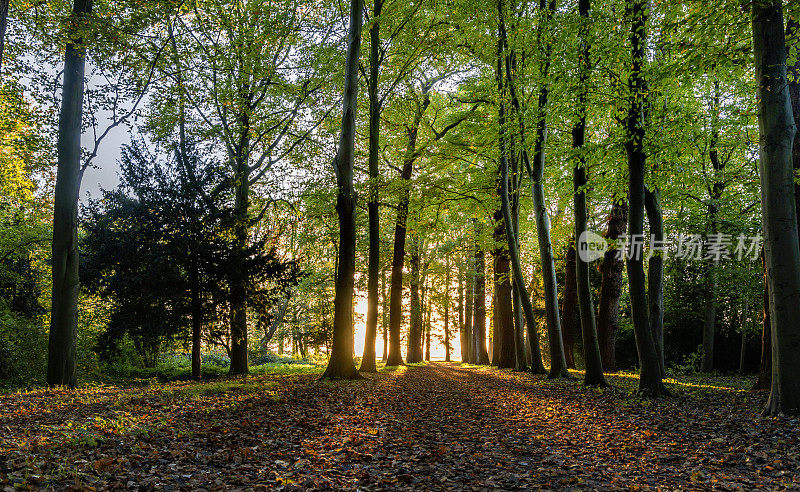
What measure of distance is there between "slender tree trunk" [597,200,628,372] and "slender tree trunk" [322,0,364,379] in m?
9.35

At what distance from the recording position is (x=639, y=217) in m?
9.55

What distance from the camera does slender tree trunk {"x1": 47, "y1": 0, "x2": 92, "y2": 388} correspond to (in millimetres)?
10516

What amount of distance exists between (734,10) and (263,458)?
937 centimetres

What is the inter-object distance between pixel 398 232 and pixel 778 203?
48.6 ft

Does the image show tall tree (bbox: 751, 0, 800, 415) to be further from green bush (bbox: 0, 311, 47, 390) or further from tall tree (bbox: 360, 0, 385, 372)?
green bush (bbox: 0, 311, 47, 390)


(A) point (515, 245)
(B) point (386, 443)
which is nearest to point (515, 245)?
(A) point (515, 245)

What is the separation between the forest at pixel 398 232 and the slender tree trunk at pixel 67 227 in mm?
56

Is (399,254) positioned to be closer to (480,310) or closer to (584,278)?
(480,310)

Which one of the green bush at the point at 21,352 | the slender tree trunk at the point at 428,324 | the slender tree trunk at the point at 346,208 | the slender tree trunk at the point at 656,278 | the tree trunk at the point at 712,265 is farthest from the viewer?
the slender tree trunk at the point at 428,324

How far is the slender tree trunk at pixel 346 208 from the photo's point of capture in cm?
1227

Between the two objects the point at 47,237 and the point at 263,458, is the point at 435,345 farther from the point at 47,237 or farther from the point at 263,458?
the point at 263,458

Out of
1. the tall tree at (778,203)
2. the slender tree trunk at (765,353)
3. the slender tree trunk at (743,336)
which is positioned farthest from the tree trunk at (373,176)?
the slender tree trunk at (743,336)

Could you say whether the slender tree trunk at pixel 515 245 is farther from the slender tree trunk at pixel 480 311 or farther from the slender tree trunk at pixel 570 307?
the slender tree trunk at pixel 480 311

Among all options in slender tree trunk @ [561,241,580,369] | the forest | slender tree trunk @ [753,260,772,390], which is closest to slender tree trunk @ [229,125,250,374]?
the forest
